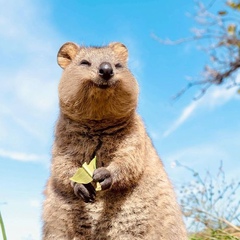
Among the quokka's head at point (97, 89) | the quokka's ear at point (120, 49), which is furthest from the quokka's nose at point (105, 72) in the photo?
the quokka's ear at point (120, 49)

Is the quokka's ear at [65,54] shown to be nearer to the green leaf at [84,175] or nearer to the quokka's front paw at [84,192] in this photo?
the green leaf at [84,175]

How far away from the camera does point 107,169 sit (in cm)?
471

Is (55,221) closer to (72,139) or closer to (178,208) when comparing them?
(72,139)

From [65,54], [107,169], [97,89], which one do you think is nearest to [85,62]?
[65,54]

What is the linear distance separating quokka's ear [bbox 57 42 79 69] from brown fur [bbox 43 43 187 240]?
379mm

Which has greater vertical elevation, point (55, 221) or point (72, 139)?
point (72, 139)

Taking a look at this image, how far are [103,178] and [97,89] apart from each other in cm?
84

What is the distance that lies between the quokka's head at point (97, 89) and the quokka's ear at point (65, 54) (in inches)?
8.6

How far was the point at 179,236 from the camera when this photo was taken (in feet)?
16.0

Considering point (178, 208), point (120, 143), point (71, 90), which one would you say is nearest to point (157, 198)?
point (178, 208)

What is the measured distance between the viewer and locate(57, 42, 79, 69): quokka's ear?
5422 millimetres

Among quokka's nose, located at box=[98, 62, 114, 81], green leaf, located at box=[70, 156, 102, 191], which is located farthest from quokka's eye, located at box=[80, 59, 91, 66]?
green leaf, located at box=[70, 156, 102, 191]

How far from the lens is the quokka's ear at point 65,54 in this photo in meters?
5.42

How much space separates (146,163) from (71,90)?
3.47 ft
